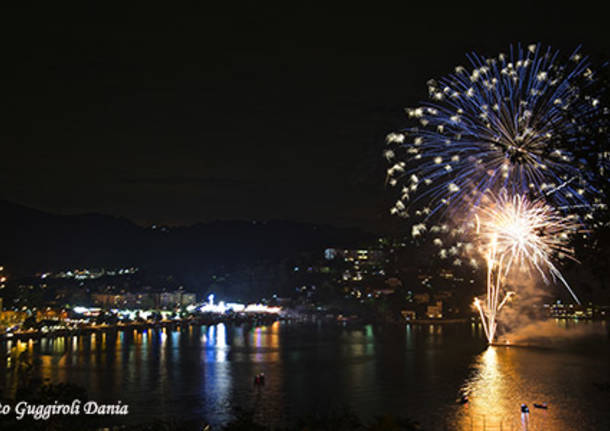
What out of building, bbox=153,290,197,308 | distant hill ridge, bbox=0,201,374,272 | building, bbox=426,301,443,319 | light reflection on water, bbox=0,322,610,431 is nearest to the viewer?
light reflection on water, bbox=0,322,610,431

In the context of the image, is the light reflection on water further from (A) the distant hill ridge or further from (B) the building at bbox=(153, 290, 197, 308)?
(A) the distant hill ridge

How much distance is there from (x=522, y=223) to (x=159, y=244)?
12263 centimetres

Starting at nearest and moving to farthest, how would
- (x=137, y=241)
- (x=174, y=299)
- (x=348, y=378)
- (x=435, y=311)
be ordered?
1. (x=348, y=378)
2. (x=435, y=311)
3. (x=174, y=299)
4. (x=137, y=241)

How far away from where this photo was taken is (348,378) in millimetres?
22469

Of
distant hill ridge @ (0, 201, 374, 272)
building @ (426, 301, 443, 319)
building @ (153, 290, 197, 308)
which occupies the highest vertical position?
→ distant hill ridge @ (0, 201, 374, 272)

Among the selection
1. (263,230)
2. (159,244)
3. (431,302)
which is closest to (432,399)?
(431,302)

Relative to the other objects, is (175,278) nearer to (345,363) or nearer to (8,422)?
(345,363)

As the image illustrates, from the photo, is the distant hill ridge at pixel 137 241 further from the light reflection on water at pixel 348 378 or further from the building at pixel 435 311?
the light reflection on water at pixel 348 378

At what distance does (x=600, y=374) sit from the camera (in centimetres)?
2292

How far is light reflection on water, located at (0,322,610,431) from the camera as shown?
16.3m

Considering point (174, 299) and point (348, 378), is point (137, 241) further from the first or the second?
point (348, 378)

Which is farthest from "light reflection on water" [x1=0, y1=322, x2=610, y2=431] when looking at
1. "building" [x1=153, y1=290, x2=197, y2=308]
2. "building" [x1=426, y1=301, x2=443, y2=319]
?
"building" [x1=153, y1=290, x2=197, y2=308]

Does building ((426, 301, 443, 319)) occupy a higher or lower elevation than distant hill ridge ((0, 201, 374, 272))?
lower

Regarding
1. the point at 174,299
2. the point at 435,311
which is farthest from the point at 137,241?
the point at 435,311
